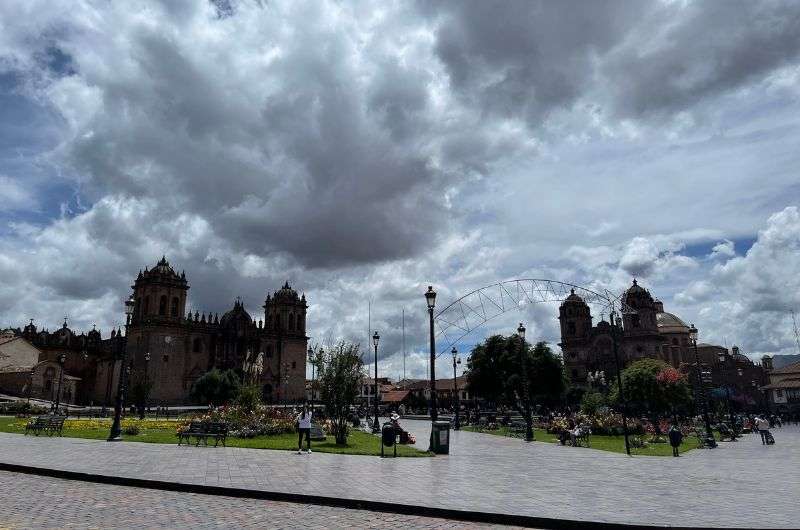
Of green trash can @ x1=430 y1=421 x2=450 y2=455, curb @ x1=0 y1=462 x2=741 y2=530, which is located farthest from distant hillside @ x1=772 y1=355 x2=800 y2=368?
curb @ x1=0 y1=462 x2=741 y2=530

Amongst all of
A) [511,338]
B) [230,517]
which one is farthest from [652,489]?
[511,338]

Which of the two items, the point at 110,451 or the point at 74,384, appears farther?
the point at 74,384

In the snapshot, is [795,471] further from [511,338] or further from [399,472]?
[511,338]

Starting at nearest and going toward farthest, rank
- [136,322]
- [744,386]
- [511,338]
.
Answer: [511,338], [136,322], [744,386]

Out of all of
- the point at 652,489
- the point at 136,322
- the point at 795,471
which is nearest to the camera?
the point at 652,489

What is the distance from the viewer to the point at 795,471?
1478cm

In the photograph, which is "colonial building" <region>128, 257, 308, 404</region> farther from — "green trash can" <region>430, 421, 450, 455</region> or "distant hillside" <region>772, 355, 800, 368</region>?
"distant hillside" <region>772, 355, 800, 368</region>

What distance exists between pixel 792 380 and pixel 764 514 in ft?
310

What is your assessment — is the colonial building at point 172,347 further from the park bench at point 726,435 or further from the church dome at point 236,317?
the park bench at point 726,435

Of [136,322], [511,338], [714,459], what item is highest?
[136,322]

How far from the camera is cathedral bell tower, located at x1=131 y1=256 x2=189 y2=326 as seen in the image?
77.1 metres

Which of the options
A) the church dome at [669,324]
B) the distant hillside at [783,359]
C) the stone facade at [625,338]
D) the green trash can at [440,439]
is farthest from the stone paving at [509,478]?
the distant hillside at [783,359]

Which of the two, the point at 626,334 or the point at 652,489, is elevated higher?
the point at 626,334

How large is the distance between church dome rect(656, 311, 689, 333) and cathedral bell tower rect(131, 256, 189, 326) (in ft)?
267
